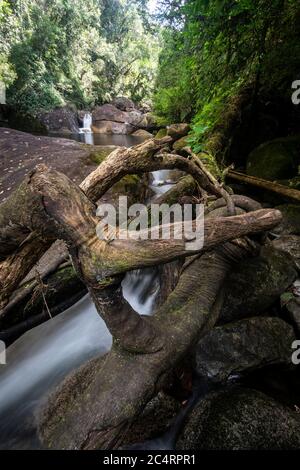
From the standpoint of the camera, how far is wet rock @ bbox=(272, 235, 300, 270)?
4.16 m

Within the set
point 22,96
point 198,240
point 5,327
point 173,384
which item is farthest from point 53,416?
point 22,96

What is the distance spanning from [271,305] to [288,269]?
1.62 feet

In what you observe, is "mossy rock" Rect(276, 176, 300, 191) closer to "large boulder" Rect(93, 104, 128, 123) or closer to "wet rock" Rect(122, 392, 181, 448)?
"wet rock" Rect(122, 392, 181, 448)

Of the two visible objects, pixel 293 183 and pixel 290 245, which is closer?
pixel 290 245

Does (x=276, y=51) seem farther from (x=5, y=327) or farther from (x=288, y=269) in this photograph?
(x=5, y=327)

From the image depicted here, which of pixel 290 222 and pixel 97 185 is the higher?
pixel 97 185

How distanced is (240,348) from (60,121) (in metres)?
22.9

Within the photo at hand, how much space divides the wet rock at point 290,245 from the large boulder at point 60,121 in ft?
66.9

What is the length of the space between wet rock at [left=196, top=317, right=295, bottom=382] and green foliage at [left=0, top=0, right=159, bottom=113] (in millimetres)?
14594

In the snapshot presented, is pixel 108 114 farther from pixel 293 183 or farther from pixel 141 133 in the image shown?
pixel 293 183

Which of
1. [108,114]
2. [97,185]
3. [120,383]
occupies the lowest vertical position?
[120,383]

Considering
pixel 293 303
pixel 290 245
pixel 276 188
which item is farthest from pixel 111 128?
pixel 293 303

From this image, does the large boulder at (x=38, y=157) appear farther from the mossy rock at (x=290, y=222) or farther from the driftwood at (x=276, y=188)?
the mossy rock at (x=290, y=222)

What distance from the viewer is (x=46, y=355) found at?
11.9ft
